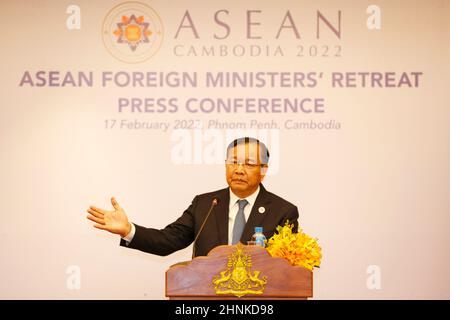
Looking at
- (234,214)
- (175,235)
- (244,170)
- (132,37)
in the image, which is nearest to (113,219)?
(175,235)

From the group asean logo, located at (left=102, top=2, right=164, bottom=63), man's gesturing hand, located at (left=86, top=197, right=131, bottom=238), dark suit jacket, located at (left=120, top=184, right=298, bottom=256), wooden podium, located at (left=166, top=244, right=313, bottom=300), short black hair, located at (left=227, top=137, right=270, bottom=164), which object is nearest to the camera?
wooden podium, located at (left=166, top=244, right=313, bottom=300)

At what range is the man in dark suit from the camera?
4.68 metres

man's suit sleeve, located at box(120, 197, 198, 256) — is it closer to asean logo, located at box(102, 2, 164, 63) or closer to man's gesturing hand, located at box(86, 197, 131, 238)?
man's gesturing hand, located at box(86, 197, 131, 238)

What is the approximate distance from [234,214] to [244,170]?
0.34m

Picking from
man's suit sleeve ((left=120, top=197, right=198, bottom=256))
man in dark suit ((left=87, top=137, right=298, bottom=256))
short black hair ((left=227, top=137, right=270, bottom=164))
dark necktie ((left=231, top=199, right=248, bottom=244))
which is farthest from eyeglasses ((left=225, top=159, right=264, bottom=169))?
man's suit sleeve ((left=120, top=197, right=198, bottom=256))

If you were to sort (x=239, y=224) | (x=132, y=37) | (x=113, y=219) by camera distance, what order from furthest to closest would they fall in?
(x=132, y=37) < (x=239, y=224) < (x=113, y=219)

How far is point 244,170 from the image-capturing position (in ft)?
15.9

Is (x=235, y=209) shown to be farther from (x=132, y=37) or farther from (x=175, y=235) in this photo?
(x=132, y=37)

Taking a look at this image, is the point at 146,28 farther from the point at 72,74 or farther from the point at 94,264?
the point at 94,264

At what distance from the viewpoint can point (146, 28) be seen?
5.32 metres

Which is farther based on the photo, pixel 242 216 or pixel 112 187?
pixel 112 187

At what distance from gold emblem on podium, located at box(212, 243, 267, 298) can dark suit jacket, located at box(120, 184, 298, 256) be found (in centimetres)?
96
